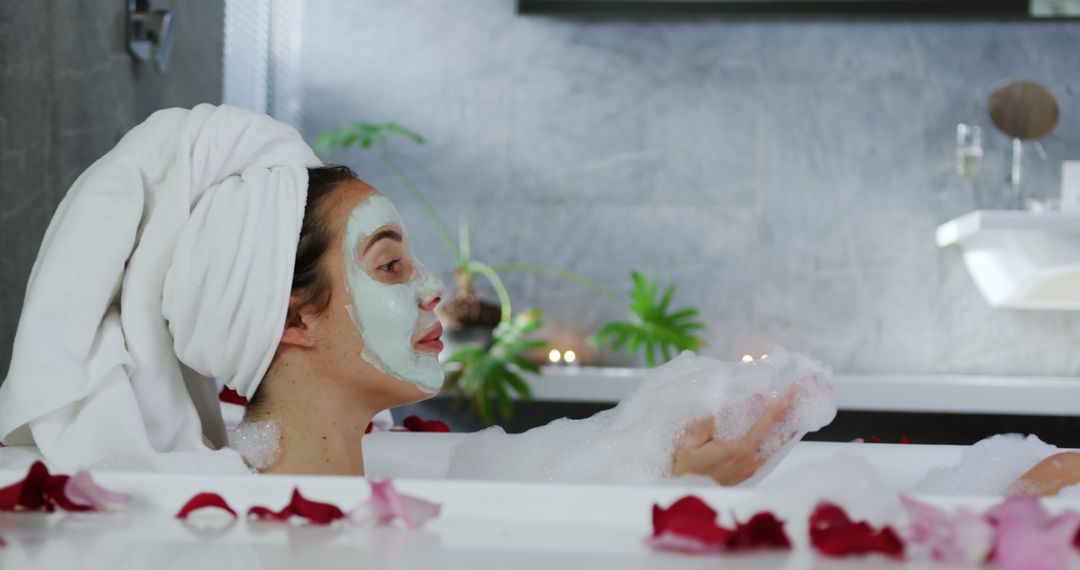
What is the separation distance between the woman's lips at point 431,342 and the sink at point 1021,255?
2.09 m

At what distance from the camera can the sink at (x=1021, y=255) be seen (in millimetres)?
3002

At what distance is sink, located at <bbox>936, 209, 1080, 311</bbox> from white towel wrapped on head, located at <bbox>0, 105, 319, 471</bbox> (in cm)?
227

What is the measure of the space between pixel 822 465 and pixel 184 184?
2.77 feet

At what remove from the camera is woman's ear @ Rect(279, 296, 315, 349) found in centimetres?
140

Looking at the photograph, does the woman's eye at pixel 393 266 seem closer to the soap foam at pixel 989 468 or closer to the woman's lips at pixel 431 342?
the woman's lips at pixel 431 342

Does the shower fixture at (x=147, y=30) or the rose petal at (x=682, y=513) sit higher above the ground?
the shower fixture at (x=147, y=30)

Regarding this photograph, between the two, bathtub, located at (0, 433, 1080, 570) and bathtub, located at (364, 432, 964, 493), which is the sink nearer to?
bathtub, located at (364, 432, 964, 493)

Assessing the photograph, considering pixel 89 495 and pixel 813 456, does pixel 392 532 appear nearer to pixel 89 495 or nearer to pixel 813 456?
pixel 89 495

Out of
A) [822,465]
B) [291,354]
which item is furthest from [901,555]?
[291,354]

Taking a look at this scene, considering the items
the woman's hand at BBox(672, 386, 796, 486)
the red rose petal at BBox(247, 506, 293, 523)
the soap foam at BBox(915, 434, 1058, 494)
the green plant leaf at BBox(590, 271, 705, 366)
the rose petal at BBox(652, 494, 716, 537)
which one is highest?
the rose petal at BBox(652, 494, 716, 537)

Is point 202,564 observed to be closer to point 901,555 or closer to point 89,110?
point 901,555

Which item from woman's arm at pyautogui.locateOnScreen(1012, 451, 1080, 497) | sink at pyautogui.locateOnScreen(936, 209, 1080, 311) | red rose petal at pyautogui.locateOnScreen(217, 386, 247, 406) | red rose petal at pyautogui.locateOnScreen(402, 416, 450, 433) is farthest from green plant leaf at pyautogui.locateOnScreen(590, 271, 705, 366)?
woman's arm at pyautogui.locateOnScreen(1012, 451, 1080, 497)

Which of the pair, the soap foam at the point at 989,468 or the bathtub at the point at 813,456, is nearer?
the soap foam at the point at 989,468

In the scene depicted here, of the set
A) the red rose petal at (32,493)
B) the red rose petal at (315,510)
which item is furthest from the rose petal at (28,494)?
the red rose petal at (315,510)
